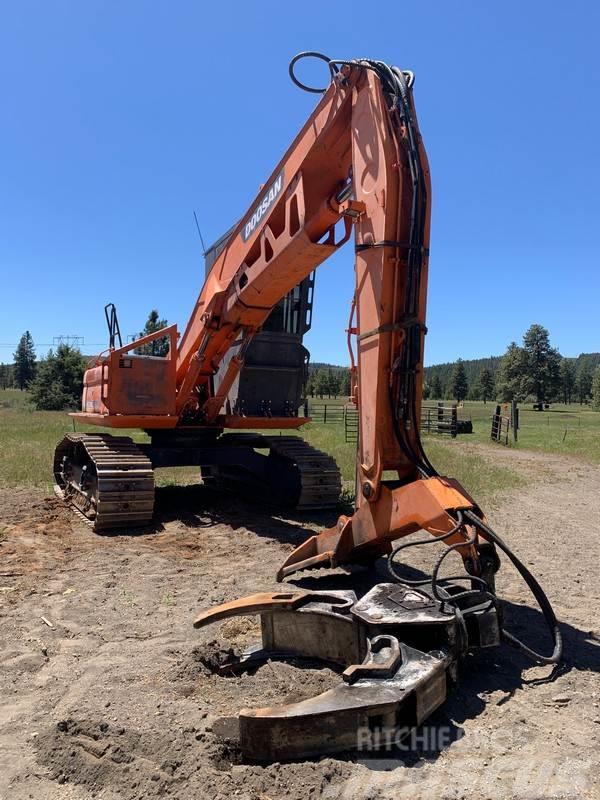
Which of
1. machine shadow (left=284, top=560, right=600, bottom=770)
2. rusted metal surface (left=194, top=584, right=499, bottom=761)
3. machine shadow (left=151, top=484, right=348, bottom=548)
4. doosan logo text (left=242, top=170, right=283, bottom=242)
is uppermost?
doosan logo text (left=242, top=170, right=283, bottom=242)

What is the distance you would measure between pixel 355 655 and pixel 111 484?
17.8ft

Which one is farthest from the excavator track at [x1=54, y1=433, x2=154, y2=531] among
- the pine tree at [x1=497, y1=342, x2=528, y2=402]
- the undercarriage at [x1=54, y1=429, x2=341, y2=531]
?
the pine tree at [x1=497, y1=342, x2=528, y2=402]

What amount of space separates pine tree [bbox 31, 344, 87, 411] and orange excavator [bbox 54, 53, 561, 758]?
42868mm

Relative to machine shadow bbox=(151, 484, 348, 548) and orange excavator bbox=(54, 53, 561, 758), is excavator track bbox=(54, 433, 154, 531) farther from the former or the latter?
machine shadow bbox=(151, 484, 348, 548)

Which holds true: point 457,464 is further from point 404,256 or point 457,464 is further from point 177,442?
point 404,256

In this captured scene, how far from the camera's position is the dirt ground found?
282 cm

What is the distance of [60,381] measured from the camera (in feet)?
164

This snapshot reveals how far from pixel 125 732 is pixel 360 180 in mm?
4474

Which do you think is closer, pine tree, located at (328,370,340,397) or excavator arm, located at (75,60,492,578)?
excavator arm, located at (75,60,492,578)

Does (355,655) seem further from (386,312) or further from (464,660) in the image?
(386,312)

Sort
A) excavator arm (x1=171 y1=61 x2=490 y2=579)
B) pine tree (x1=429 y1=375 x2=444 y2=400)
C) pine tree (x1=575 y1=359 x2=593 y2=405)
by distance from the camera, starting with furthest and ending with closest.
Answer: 1. pine tree (x1=429 y1=375 x2=444 y2=400)
2. pine tree (x1=575 y1=359 x2=593 y2=405)
3. excavator arm (x1=171 y1=61 x2=490 y2=579)

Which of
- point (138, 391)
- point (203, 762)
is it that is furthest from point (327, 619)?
point (138, 391)

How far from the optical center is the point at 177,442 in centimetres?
1018

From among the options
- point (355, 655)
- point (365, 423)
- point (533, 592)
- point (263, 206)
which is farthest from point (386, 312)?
point (263, 206)
